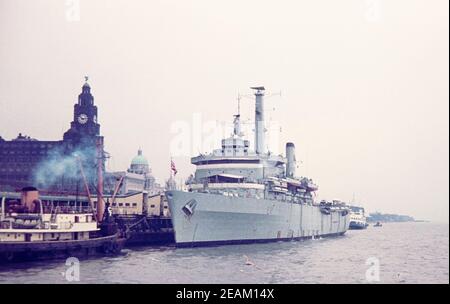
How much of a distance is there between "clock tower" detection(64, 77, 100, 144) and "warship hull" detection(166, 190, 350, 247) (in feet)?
179

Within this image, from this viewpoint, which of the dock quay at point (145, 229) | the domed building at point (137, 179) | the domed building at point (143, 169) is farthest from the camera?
the domed building at point (143, 169)

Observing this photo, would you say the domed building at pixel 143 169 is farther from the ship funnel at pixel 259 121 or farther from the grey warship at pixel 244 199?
the ship funnel at pixel 259 121

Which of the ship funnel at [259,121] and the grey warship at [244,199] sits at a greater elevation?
the ship funnel at [259,121]

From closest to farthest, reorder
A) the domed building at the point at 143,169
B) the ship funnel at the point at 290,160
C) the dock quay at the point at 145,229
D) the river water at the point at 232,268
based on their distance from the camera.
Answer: the river water at the point at 232,268, the dock quay at the point at 145,229, the ship funnel at the point at 290,160, the domed building at the point at 143,169

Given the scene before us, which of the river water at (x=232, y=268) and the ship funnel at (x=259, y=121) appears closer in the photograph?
the river water at (x=232, y=268)

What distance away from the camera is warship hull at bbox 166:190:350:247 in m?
45.9

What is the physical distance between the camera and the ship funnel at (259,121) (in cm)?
6787

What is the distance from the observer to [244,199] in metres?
49.9

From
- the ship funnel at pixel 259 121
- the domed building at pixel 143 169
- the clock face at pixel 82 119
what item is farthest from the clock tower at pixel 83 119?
the ship funnel at pixel 259 121

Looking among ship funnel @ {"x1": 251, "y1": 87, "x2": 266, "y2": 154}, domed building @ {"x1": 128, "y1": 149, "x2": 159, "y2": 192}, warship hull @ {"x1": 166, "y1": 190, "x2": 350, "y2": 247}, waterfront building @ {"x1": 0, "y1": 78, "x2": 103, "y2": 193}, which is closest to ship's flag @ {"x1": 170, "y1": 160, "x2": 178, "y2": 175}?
warship hull @ {"x1": 166, "y1": 190, "x2": 350, "y2": 247}

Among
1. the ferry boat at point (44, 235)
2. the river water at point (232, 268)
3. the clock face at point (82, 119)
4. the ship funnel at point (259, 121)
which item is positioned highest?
the clock face at point (82, 119)

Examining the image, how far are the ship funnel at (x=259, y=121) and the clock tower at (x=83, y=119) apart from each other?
46261 mm
